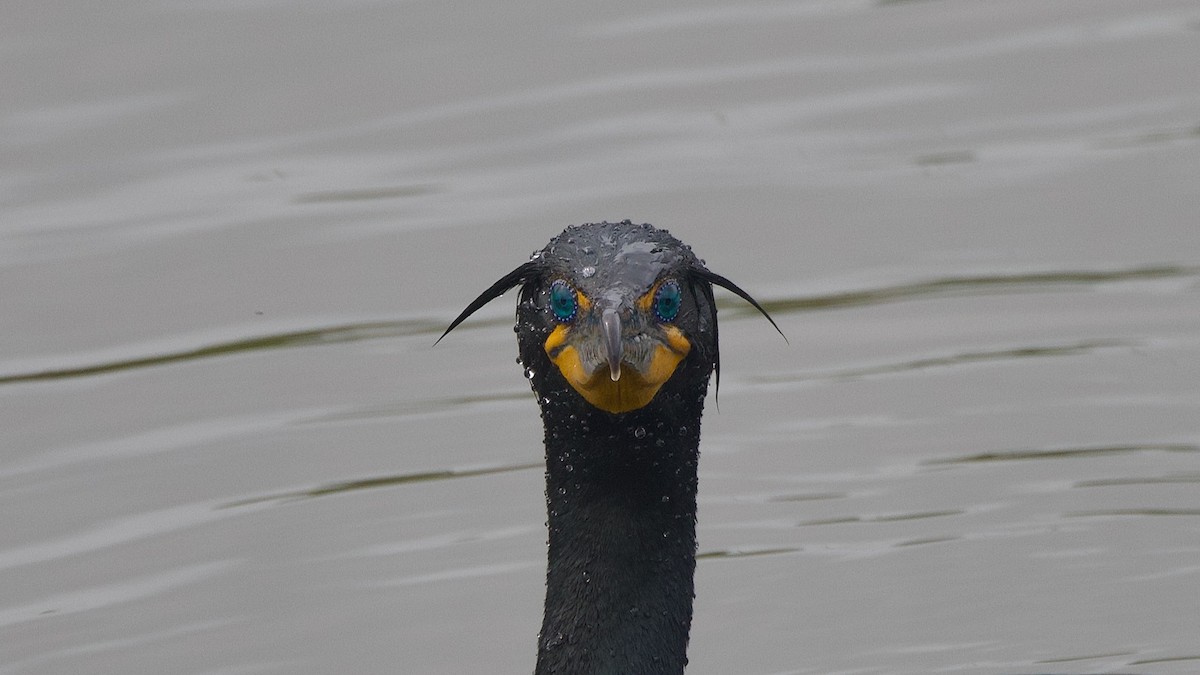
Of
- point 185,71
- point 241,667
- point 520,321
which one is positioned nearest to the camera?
point 520,321

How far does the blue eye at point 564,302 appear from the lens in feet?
17.9

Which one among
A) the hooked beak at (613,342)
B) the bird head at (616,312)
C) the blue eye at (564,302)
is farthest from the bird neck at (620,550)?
the hooked beak at (613,342)

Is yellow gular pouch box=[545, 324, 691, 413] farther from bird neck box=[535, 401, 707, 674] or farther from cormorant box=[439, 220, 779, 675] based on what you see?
bird neck box=[535, 401, 707, 674]

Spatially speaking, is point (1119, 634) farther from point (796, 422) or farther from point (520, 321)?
point (520, 321)

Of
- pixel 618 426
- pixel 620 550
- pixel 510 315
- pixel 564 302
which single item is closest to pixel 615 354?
pixel 564 302

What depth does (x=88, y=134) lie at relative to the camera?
33.6 feet

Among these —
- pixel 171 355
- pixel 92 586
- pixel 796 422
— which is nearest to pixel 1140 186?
pixel 796 422

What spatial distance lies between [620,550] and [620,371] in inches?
31.1

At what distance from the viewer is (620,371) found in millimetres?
5305

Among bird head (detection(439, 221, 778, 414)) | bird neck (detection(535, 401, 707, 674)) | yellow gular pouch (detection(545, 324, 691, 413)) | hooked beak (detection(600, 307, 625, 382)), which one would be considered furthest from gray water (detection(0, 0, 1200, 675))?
hooked beak (detection(600, 307, 625, 382))

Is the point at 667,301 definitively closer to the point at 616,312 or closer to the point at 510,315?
the point at 616,312

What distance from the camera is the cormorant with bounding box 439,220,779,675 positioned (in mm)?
5395

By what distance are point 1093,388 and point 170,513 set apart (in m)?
3.57

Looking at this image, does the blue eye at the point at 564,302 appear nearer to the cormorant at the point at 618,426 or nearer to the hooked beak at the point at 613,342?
the cormorant at the point at 618,426
